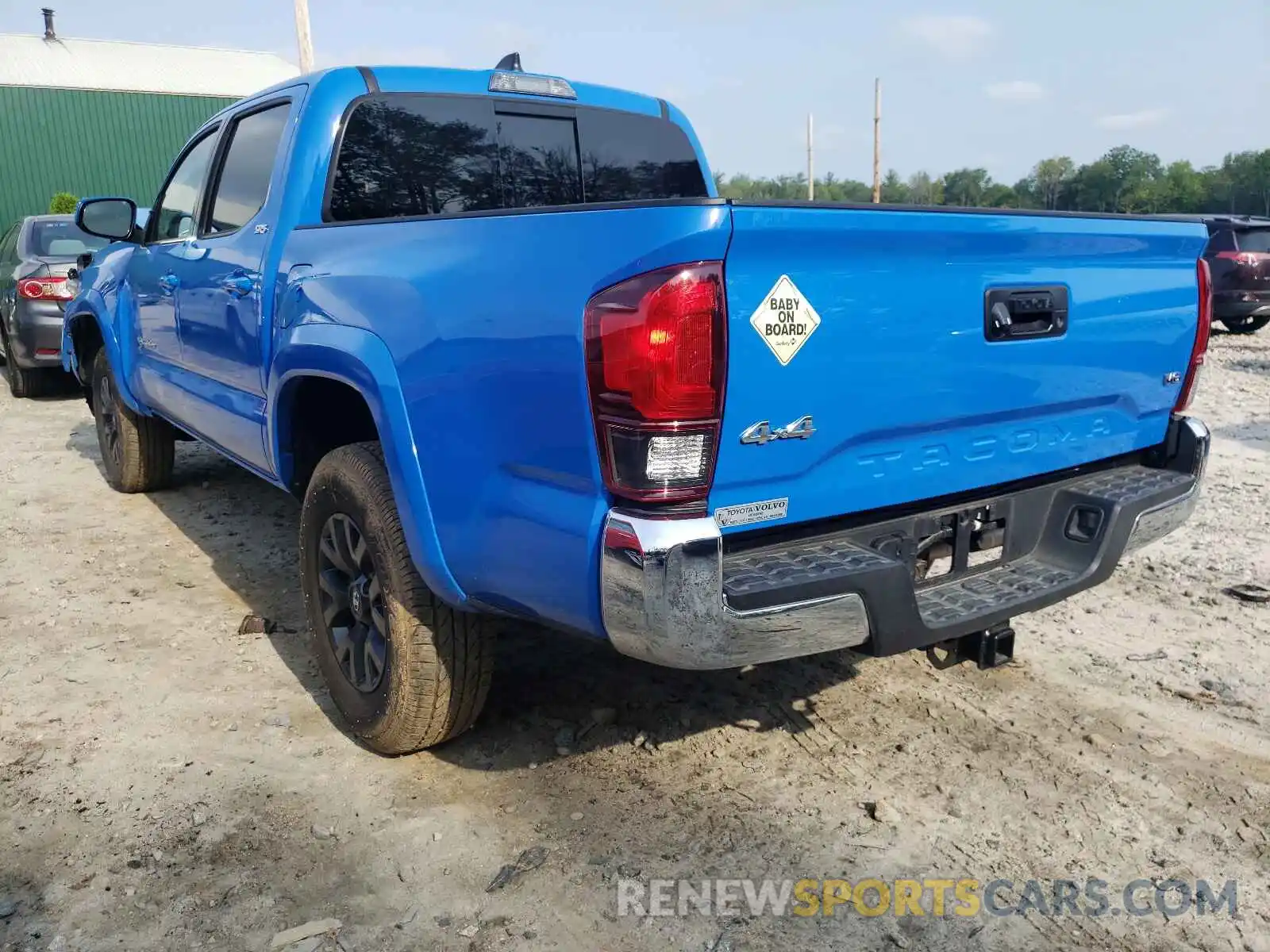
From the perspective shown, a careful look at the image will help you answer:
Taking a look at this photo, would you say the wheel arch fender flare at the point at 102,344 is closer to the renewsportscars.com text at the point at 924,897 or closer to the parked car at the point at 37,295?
the parked car at the point at 37,295

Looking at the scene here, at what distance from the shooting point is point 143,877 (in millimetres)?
2510

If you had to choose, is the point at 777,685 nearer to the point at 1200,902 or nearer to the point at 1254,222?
the point at 1200,902

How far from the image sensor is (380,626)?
9.80 ft

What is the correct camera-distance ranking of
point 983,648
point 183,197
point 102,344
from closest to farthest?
1. point 983,648
2. point 183,197
3. point 102,344

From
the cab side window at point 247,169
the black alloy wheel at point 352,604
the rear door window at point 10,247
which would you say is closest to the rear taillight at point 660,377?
the black alloy wheel at point 352,604

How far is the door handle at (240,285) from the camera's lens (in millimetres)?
3551

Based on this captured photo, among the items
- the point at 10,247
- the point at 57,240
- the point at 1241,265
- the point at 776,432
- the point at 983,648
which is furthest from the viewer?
the point at 1241,265

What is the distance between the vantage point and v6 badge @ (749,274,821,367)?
2096mm

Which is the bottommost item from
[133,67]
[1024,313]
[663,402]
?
[663,402]

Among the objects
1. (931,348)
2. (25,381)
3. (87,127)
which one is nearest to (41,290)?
(25,381)

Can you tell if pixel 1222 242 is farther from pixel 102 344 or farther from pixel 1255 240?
pixel 102 344

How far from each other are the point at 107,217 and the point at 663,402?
4145 mm

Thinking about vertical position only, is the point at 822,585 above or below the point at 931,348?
below

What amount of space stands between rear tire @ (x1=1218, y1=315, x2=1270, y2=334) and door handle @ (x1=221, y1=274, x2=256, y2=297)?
46.1 feet
